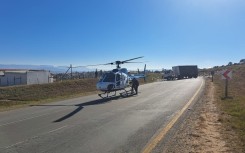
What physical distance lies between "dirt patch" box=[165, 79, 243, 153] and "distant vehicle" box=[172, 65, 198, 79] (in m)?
65.7

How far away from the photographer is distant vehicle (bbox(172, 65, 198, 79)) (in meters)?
80.4

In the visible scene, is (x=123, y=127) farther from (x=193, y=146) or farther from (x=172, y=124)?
(x=193, y=146)

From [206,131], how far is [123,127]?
2.91m

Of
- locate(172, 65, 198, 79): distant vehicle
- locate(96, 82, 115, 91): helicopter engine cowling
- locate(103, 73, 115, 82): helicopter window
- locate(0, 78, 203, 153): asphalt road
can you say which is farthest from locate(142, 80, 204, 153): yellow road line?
locate(172, 65, 198, 79): distant vehicle

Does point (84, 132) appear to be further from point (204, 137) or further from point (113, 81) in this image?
point (113, 81)

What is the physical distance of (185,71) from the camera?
267 feet

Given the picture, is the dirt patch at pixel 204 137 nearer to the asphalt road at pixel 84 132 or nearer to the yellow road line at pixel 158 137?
the yellow road line at pixel 158 137

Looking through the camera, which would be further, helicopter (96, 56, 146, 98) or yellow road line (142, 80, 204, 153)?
helicopter (96, 56, 146, 98)

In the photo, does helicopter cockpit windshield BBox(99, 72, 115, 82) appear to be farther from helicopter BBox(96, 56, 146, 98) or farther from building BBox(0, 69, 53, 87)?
building BBox(0, 69, 53, 87)

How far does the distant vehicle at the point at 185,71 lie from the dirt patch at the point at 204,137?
65.7 m

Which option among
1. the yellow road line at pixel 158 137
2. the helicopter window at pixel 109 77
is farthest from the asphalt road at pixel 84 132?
the helicopter window at pixel 109 77

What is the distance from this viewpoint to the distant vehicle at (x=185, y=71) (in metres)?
80.4

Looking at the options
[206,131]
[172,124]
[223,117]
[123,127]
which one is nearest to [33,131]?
[123,127]

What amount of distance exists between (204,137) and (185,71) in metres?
71.3
